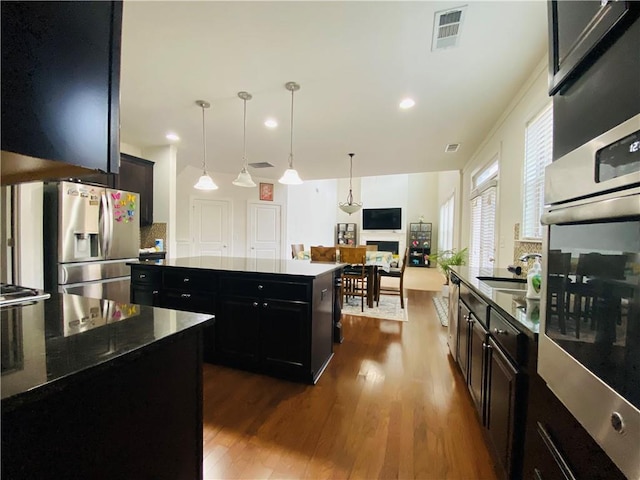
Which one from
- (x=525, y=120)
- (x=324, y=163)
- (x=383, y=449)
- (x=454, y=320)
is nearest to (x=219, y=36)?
(x=525, y=120)

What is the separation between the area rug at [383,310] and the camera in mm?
4156

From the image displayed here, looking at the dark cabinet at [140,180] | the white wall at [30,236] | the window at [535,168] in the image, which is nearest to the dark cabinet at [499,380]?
the window at [535,168]

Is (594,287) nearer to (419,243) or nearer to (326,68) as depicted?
(326,68)

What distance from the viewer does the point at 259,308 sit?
2.29 m

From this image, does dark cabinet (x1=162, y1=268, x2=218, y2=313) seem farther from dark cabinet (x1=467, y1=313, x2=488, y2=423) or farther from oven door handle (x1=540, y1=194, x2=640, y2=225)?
oven door handle (x1=540, y1=194, x2=640, y2=225)

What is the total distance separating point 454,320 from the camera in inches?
103

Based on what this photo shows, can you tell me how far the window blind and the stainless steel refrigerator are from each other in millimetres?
4736

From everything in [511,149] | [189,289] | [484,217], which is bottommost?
[189,289]

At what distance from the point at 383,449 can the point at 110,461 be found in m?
1.39

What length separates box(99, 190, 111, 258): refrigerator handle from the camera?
128 inches

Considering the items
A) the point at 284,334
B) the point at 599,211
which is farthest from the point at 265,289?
the point at 599,211

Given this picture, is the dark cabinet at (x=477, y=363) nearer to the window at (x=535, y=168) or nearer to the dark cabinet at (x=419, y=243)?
the window at (x=535, y=168)

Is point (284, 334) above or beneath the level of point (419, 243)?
beneath

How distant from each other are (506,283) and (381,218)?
924 cm
